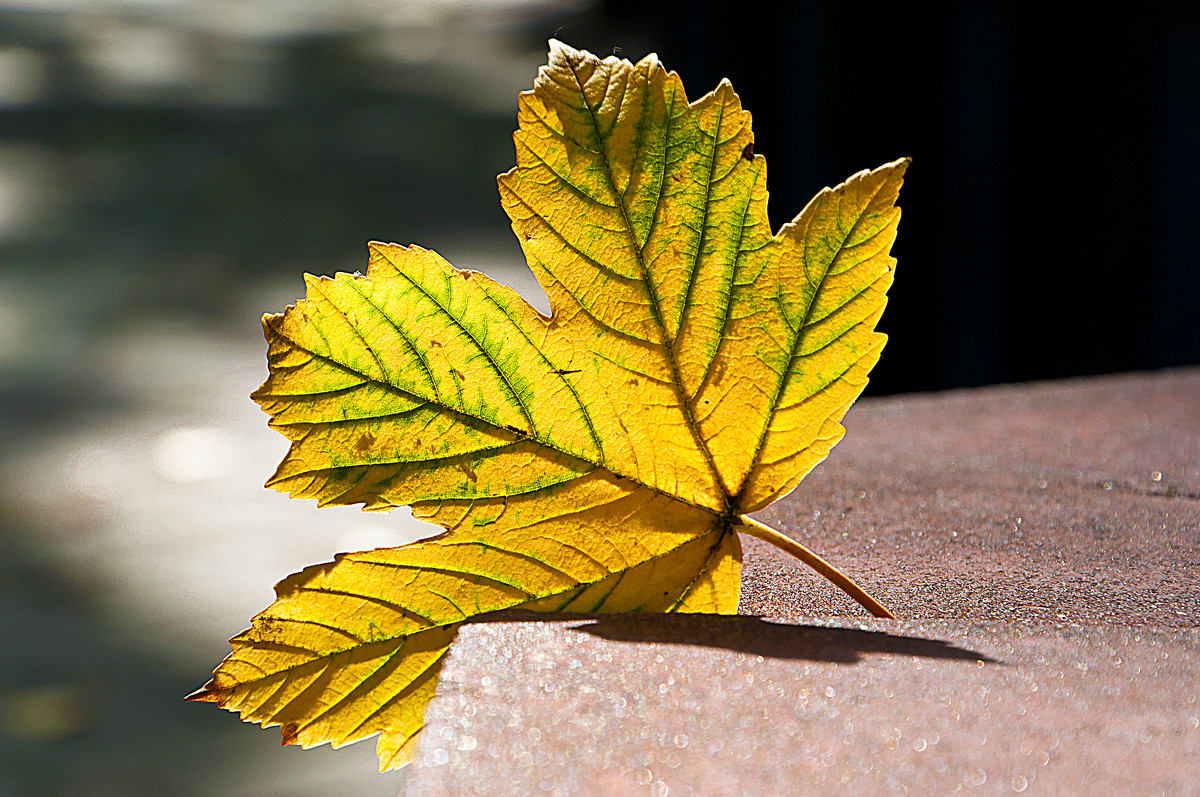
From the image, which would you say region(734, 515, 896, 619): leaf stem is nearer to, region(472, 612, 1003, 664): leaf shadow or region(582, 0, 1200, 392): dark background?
region(472, 612, 1003, 664): leaf shadow

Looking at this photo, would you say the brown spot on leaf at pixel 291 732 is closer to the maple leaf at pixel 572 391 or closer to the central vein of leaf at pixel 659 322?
the maple leaf at pixel 572 391

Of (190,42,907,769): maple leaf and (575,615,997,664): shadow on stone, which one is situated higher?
(190,42,907,769): maple leaf

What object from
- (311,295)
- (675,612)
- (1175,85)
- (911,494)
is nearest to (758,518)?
(911,494)

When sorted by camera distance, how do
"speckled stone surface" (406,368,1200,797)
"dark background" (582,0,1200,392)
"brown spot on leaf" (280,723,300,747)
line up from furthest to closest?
"dark background" (582,0,1200,392)
"brown spot on leaf" (280,723,300,747)
"speckled stone surface" (406,368,1200,797)

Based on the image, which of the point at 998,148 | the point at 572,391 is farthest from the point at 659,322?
the point at 998,148

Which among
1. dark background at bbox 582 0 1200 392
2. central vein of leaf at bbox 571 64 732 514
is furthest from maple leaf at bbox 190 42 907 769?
dark background at bbox 582 0 1200 392

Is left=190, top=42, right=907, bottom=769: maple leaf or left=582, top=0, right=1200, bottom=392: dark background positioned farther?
left=582, top=0, right=1200, bottom=392: dark background

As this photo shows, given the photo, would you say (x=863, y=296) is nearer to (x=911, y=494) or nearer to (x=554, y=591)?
(x=554, y=591)

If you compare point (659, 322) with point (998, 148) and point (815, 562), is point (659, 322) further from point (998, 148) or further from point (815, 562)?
point (998, 148)
